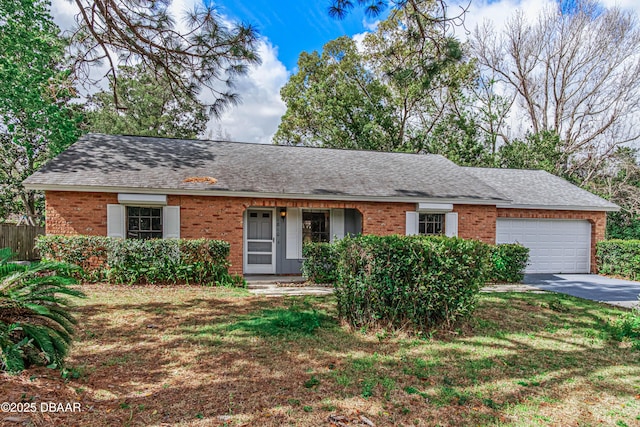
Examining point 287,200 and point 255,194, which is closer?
point 255,194

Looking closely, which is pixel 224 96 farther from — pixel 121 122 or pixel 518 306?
pixel 121 122

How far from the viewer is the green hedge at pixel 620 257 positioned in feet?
38.4

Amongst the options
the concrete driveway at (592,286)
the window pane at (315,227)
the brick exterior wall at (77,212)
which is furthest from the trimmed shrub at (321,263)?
the concrete driveway at (592,286)

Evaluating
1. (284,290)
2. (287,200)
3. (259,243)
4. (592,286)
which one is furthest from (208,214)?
(592,286)

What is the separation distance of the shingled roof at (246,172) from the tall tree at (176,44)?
3.22 metres

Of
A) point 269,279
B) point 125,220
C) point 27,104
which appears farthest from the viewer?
point 27,104

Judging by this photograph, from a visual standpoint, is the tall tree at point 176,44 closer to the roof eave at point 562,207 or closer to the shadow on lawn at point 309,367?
the shadow on lawn at point 309,367

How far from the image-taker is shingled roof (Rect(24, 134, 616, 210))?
9641 millimetres

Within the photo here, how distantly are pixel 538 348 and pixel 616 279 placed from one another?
9478 mm

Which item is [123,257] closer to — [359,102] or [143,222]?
[143,222]

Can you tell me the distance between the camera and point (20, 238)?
14641mm

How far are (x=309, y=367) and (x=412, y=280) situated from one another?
198 centimetres

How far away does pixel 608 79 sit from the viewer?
882 inches

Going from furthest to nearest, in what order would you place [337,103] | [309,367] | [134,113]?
[134,113], [337,103], [309,367]
